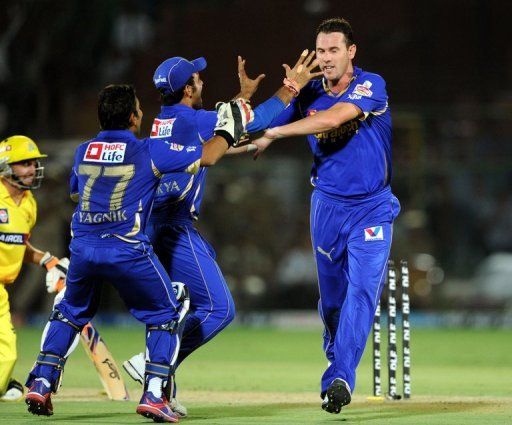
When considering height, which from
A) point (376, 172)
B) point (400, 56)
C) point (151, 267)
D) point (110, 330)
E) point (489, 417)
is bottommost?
point (110, 330)

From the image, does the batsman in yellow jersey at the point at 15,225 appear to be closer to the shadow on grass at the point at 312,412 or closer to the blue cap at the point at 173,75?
the shadow on grass at the point at 312,412

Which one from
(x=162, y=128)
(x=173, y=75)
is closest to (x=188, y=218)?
(x=162, y=128)

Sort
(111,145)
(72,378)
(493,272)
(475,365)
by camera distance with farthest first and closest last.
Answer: (493,272)
(475,365)
(72,378)
(111,145)

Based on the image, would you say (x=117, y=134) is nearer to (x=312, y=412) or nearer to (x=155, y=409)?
(x=155, y=409)

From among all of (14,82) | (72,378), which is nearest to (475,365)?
(72,378)

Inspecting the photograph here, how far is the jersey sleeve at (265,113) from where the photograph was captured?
281 inches

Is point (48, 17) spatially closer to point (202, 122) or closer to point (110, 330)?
point (110, 330)

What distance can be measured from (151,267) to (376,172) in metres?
1.68

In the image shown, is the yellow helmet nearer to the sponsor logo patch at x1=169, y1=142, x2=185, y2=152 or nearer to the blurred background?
the sponsor logo patch at x1=169, y1=142, x2=185, y2=152

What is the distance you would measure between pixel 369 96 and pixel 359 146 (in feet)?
1.08

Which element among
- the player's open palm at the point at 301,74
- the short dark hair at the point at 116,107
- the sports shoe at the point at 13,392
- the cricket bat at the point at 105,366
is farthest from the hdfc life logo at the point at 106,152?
the sports shoe at the point at 13,392

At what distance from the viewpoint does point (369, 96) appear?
749 cm

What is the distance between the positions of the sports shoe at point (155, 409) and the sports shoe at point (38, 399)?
57 cm

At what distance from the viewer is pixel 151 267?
684 centimetres
